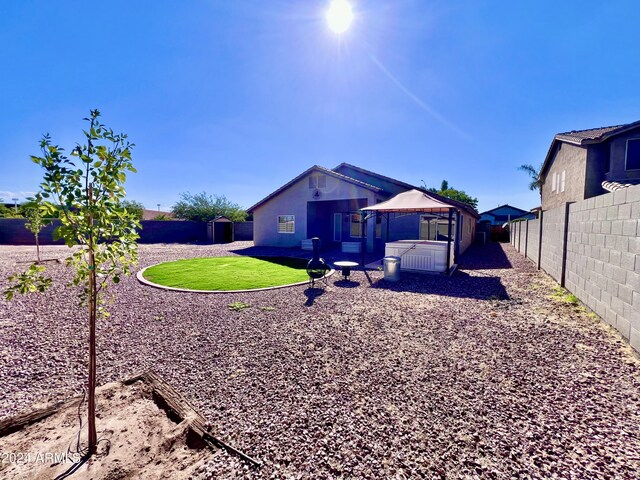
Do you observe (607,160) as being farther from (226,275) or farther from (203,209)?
(203,209)

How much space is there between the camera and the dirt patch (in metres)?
2.23

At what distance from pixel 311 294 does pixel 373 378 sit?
436 cm

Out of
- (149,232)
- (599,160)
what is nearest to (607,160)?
(599,160)

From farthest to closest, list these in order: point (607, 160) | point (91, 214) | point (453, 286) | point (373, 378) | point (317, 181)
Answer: point (317, 181), point (607, 160), point (453, 286), point (373, 378), point (91, 214)

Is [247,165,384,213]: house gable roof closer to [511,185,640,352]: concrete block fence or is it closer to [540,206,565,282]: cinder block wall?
[540,206,565,282]: cinder block wall

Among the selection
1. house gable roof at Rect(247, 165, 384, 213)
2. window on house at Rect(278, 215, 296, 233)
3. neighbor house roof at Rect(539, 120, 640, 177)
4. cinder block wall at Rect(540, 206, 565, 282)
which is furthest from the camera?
window on house at Rect(278, 215, 296, 233)

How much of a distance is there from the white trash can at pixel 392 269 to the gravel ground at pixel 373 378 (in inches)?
110

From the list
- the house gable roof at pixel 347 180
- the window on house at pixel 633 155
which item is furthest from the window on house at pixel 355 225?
the window on house at pixel 633 155

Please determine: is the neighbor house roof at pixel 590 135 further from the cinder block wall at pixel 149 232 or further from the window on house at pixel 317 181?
the cinder block wall at pixel 149 232

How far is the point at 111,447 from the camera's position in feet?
8.07

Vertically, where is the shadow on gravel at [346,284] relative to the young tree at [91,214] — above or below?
below

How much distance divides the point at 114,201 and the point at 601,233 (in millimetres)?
8136

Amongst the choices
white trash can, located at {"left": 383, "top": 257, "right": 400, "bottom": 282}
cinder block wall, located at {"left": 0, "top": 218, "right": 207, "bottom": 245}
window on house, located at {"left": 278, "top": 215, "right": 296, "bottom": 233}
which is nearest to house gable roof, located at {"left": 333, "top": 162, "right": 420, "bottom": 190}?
window on house, located at {"left": 278, "top": 215, "right": 296, "bottom": 233}

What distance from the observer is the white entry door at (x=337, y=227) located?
70.6ft
